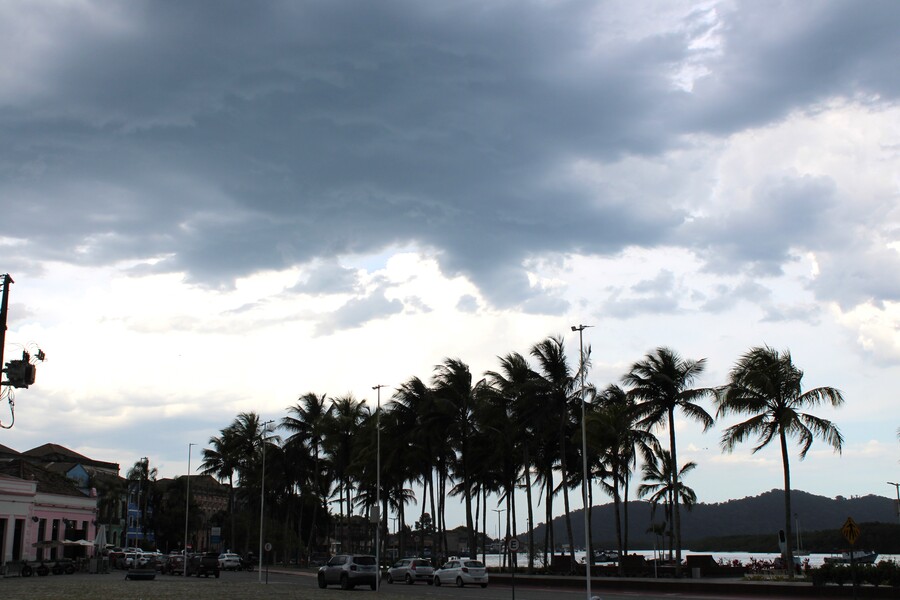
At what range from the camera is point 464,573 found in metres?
48.6

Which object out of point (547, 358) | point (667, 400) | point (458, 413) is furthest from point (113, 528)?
point (667, 400)

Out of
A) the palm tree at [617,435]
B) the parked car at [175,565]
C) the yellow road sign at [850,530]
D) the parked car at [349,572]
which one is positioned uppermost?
the palm tree at [617,435]

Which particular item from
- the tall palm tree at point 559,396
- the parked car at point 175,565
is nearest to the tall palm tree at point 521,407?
the tall palm tree at point 559,396

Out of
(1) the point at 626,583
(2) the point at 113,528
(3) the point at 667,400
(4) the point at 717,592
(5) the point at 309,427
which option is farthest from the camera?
(2) the point at 113,528

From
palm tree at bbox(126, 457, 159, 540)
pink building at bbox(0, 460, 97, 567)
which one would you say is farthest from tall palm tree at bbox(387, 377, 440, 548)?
palm tree at bbox(126, 457, 159, 540)

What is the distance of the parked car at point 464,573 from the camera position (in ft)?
158

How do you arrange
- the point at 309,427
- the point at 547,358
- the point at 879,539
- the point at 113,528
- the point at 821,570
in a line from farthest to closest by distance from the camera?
the point at 879,539, the point at 113,528, the point at 309,427, the point at 547,358, the point at 821,570

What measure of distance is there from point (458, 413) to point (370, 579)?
2065cm

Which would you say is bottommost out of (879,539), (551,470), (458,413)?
(879,539)

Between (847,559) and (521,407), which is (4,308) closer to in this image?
(521,407)

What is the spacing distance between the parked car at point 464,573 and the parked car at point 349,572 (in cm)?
734

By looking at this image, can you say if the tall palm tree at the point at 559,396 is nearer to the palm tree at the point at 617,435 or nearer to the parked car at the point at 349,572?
the palm tree at the point at 617,435

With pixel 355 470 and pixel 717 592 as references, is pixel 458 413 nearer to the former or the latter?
pixel 355 470

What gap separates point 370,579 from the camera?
41.8 meters
